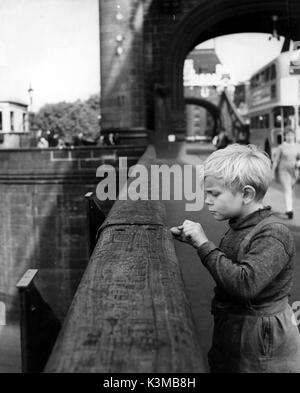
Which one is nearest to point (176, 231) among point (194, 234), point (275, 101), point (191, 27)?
point (194, 234)

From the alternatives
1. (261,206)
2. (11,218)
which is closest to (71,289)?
(11,218)

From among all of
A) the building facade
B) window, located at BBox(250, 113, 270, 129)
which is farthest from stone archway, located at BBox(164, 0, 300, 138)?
the building facade

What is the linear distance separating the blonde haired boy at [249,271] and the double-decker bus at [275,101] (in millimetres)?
11265

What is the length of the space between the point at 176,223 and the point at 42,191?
955cm

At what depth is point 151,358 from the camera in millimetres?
1103

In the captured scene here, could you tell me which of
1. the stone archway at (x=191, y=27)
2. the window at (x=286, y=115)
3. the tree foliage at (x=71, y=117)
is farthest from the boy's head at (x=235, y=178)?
the tree foliage at (x=71, y=117)

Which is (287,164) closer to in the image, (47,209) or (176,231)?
(176,231)

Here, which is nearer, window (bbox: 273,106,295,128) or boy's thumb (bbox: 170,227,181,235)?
boy's thumb (bbox: 170,227,181,235)

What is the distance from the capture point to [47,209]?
14273 millimetres

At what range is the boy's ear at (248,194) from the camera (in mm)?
1686

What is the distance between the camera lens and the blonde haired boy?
1597 mm

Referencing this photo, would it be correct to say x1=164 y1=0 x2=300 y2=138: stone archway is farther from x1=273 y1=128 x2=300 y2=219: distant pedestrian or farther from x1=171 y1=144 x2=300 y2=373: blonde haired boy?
x1=171 y1=144 x2=300 y2=373: blonde haired boy

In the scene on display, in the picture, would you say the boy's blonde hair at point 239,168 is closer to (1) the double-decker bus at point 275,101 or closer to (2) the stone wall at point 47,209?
(1) the double-decker bus at point 275,101

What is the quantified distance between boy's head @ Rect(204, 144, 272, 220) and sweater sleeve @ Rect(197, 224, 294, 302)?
10 centimetres
